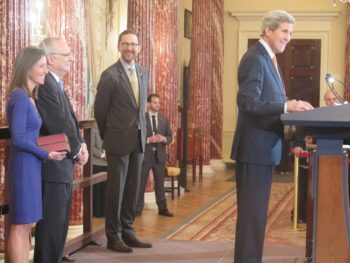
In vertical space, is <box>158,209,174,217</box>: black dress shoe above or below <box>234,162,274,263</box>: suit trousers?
below

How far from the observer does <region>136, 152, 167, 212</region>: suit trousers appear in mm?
9000

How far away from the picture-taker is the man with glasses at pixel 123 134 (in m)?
5.85

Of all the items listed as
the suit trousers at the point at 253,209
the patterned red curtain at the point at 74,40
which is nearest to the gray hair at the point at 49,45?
the suit trousers at the point at 253,209

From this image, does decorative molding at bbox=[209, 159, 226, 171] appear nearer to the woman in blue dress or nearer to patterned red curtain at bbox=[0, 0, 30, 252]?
patterned red curtain at bbox=[0, 0, 30, 252]

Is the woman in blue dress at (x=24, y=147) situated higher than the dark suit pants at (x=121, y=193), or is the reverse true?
the woman in blue dress at (x=24, y=147)

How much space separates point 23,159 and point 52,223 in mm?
525

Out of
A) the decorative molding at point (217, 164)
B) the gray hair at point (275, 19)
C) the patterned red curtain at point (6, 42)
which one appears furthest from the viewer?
the decorative molding at point (217, 164)

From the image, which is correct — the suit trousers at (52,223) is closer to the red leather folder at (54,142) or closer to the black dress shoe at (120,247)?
the red leather folder at (54,142)

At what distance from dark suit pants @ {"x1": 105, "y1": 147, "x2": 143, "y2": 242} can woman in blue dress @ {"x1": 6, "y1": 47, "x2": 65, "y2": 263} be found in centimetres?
169

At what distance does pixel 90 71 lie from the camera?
9.66 meters

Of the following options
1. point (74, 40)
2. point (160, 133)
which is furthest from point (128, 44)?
point (160, 133)

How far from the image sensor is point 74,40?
249 inches

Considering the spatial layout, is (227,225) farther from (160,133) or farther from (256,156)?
(256,156)

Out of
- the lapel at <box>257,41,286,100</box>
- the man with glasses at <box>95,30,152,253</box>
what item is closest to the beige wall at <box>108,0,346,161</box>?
the man with glasses at <box>95,30,152,253</box>
